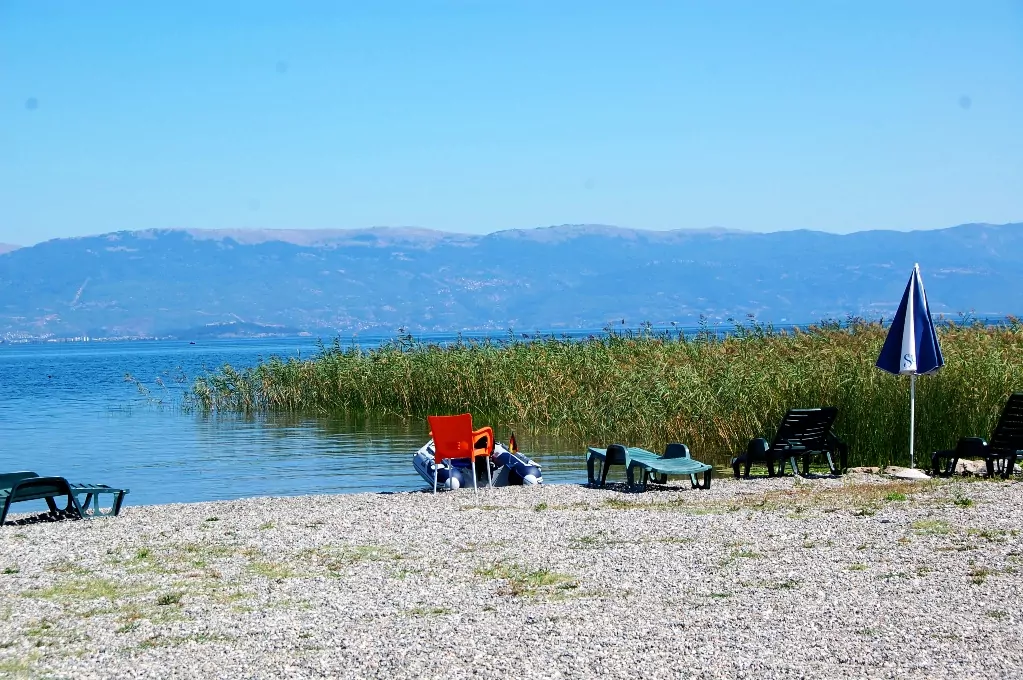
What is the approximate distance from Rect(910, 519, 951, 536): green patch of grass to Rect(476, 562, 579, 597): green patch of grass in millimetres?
3167

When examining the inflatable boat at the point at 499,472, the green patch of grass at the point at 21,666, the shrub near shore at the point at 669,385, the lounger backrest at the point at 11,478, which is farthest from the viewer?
the shrub near shore at the point at 669,385

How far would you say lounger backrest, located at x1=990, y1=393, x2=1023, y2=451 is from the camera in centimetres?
1260

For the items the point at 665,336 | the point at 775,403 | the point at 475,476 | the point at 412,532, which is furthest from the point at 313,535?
the point at 665,336

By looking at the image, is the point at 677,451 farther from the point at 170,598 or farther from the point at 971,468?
the point at 170,598

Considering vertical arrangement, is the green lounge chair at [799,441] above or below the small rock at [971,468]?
above

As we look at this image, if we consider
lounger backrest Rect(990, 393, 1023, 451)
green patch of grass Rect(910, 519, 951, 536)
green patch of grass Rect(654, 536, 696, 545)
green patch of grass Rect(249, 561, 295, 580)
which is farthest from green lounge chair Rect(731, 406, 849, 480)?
green patch of grass Rect(249, 561, 295, 580)

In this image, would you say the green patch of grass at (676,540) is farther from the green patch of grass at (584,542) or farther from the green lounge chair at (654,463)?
the green lounge chair at (654,463)

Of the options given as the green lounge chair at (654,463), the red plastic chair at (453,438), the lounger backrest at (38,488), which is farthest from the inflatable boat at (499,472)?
the lounger backrest at (38,488)

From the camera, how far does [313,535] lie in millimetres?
9789

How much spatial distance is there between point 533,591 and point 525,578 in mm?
413

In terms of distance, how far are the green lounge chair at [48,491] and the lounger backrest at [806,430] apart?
7324 mm

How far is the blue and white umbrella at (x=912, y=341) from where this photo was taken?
13656mm

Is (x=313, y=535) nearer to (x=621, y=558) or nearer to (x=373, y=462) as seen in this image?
(x=621, y=558)

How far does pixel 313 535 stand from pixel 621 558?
9.24 feet
